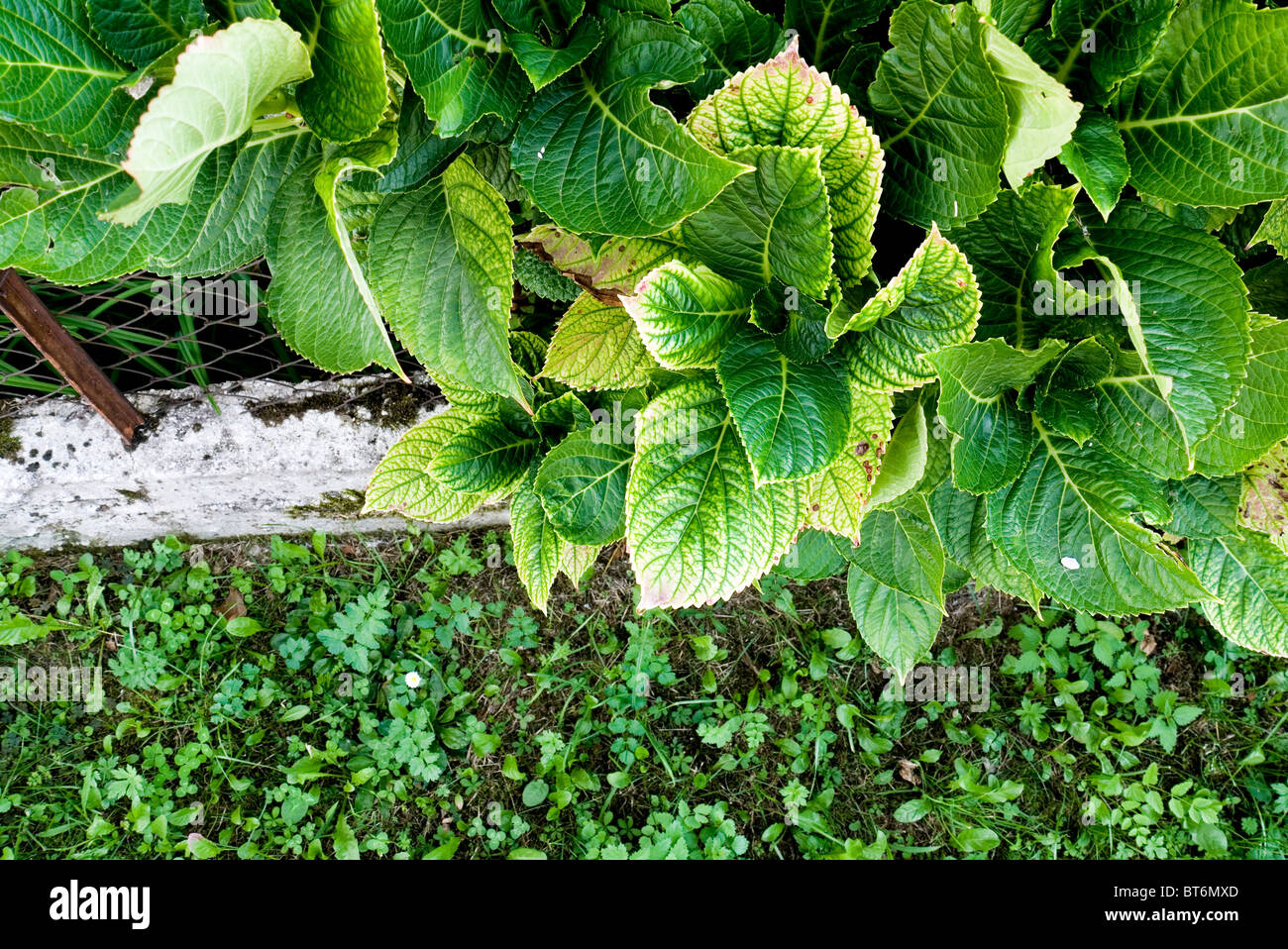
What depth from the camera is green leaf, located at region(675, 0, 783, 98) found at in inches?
49.9

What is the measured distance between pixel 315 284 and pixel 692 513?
2.15ft

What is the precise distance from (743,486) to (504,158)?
699 millimetres

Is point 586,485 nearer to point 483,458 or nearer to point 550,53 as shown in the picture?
point 483,458

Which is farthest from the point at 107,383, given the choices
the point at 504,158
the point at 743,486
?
the point at 743,486

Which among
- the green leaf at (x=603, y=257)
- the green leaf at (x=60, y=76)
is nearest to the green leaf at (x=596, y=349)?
the green leaf at (x=603, y=257)

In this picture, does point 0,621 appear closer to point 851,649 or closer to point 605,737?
point 605,737

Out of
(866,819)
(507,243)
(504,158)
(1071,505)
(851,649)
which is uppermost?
(504,158)

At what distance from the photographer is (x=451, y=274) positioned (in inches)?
53.9

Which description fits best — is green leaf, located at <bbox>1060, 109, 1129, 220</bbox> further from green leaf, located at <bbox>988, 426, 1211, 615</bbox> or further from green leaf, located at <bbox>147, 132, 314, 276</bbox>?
green leaf, located at <bbox>147, 132, 314, 276</bbox>

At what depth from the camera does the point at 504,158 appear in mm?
1490

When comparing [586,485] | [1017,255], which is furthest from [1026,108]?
[586,485]

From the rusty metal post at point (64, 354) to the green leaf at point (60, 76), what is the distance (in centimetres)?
147

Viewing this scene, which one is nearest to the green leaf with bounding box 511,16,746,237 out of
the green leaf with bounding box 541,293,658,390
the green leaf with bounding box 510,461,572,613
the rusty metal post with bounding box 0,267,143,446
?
the green leaf with bounding box 541,293,658,390

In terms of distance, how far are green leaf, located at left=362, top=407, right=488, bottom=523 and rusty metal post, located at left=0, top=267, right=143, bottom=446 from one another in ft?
3.75
